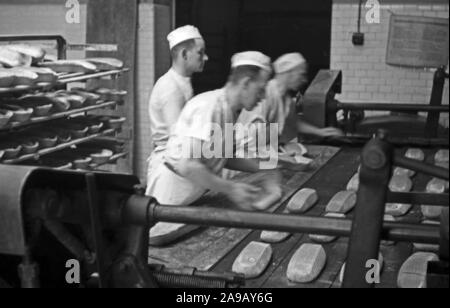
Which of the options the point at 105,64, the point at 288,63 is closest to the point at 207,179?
the point at 288,63

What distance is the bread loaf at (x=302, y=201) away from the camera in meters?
3.05

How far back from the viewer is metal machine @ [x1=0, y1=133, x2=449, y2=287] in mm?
1316

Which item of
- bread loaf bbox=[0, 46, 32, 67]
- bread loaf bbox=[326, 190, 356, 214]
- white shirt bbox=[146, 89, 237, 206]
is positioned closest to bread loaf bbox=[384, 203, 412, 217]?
bread loaf bbox=[326, 190, 356, 214]

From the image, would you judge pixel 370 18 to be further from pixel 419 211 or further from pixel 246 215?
pixel 246 215

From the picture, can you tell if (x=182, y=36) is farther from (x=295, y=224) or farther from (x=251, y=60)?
(x=295, y=224)

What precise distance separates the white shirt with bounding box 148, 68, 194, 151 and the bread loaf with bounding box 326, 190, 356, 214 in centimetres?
91

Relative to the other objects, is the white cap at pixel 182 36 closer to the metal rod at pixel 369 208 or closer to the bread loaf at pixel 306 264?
the bread loaf at pixel 306 264

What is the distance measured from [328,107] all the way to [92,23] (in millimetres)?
2703

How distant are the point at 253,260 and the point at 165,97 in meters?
1.37

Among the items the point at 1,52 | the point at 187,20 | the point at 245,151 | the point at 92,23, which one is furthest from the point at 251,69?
the point at 187,20

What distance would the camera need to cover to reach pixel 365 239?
1.32 metres

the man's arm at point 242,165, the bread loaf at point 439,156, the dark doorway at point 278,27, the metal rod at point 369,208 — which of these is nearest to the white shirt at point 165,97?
the man's arm at point 242,165

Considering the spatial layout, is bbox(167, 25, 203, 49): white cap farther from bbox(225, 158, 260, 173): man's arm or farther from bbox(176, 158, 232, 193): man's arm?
bbox(176, 158, 232, 193): man's arm

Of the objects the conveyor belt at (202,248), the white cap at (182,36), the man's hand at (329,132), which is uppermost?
the white cap at (182,36)
